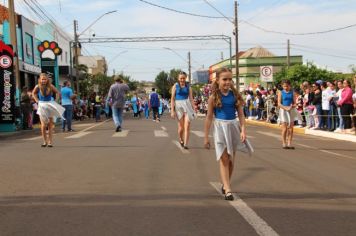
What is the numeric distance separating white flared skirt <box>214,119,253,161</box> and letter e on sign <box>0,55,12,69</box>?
1507cm

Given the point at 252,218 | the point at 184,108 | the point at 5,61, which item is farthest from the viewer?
the point at 5,61

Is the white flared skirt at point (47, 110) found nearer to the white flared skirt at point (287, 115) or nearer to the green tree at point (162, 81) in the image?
the white flared skirt at point (287, 115)

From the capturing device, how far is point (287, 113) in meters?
13.3

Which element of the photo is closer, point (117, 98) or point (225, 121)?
point (225, 121)

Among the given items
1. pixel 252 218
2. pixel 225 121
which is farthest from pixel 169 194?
pixel 252 218

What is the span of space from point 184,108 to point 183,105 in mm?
76

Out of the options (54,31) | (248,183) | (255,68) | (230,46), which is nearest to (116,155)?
(248,183)

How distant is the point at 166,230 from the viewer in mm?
5328

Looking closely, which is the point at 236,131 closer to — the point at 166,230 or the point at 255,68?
the point at 166,230

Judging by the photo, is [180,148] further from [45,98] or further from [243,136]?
[243,136]

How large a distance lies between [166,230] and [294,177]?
3832 mm

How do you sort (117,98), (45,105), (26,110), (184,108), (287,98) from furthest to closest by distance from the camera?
(26,110)
(117,98)
(287,98)
(45,105)
(184,108)

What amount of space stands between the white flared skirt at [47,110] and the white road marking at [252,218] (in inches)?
288

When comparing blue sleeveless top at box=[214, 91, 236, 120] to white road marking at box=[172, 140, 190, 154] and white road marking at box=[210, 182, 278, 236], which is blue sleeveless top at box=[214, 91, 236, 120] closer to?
white road marking at box=[210, 182, 278, 236]
